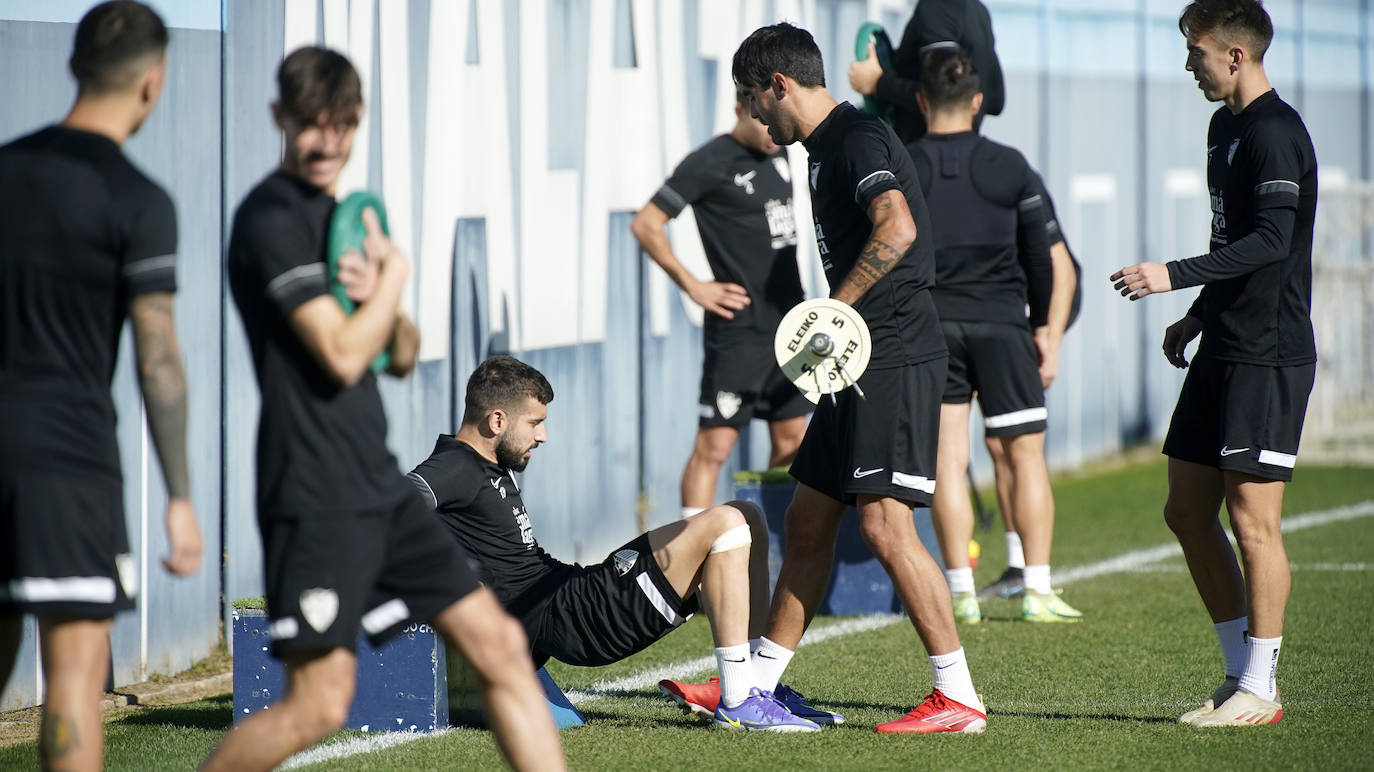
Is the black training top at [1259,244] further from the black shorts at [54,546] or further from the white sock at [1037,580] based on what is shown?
the black shorts at [54,546]

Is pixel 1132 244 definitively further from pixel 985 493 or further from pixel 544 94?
pixel 544 94

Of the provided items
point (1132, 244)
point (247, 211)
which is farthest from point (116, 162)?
point (1132, 244)

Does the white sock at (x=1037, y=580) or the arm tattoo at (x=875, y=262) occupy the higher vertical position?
the arm tattoo at (x=875, y=262)

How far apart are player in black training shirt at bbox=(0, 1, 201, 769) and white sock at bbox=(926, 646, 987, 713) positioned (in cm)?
245

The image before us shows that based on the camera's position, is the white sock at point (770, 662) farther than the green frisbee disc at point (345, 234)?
Yes

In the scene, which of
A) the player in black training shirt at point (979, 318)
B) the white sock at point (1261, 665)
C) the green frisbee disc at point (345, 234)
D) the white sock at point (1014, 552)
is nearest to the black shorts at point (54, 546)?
the green frisbee disc at point (345, 234)

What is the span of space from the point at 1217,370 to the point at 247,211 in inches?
124

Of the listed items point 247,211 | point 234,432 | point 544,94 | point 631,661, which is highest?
point 544,94

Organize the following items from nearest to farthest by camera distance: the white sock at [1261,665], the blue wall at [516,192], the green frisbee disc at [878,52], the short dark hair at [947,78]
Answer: the white sock at [1261,665] → the blue wall at [516,192] → the short dark hair at [947,78] → the green frisbee disc at [878,52]

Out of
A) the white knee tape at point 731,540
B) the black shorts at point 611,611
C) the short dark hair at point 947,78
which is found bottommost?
the black shorts at point 611,611

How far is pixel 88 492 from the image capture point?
337 centimetres

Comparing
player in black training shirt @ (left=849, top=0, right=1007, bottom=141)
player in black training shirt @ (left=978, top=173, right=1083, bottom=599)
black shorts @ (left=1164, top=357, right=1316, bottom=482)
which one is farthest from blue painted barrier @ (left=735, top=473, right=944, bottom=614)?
black shorts @ (left=1164, top=357, right=1316, bottom=482)

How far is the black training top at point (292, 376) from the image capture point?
3389 mm

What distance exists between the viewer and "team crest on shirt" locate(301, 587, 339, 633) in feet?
11.2
